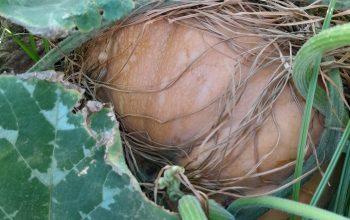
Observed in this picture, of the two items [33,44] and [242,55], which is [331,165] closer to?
[242,55]

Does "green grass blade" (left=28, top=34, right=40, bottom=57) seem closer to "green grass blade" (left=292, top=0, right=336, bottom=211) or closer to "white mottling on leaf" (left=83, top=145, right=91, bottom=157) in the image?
"white mottling on leaf" (left=83, top=145, right=91, bottom=157)

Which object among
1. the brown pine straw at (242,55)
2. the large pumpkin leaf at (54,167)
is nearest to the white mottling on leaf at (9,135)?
the large pumpkin leaf at (54,167)

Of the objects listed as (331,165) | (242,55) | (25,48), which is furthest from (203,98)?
(25,48)

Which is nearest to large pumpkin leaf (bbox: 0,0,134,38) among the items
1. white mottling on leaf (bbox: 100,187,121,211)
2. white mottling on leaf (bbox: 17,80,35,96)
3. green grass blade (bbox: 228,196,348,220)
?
white mottling on leaf (bbox: 17,80,35,96)

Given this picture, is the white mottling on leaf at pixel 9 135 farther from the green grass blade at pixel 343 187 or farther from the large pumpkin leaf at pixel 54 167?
the green grass blade at pixel 343 187

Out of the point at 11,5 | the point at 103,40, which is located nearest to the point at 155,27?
the point at 103,40
